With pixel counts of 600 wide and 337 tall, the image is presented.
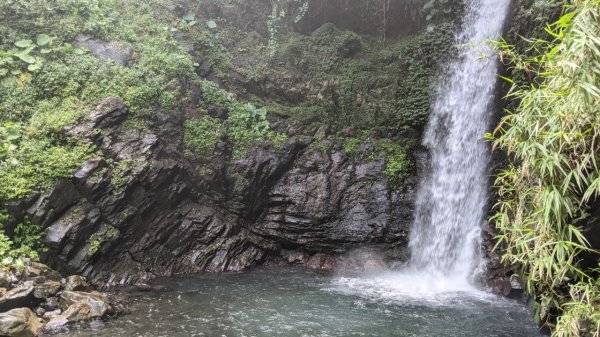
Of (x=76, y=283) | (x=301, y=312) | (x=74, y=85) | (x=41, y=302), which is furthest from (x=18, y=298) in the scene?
(x=74, y=85)

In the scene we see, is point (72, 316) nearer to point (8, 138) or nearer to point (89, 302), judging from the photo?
point (89, 302)

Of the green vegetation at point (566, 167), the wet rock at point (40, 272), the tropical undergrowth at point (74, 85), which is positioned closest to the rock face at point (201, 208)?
the tropical undergrowth at point (74, 85)

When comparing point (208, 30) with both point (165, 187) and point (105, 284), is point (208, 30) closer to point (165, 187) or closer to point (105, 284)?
point (165, 187)

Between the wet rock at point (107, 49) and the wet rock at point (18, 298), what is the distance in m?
7.36

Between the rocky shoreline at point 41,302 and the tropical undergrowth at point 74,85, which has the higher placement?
the tropical undergrowth at point 74,85

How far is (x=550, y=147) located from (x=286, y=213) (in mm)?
8573

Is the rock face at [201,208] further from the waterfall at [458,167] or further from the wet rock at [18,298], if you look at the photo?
the wet rock at [18,298]

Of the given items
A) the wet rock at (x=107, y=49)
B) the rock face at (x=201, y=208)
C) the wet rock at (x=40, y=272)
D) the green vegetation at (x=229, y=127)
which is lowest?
the wet rock at (x=40, y=272)

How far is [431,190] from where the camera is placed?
42.1ft

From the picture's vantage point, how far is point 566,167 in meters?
4.92

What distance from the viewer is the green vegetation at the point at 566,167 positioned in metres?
4.39

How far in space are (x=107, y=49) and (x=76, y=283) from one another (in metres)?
7.42

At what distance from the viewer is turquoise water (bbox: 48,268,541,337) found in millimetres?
7590

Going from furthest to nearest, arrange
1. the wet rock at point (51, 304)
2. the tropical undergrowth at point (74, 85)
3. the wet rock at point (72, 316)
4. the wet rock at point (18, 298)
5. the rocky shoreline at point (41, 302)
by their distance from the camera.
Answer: the tropical undergrowth at point (74, 85) < the wet rock at point (51, 304) < the wet rock at point (72, 316) < the wet rock at point (18, 298) < the rocky shoreline at point (41, 302)
